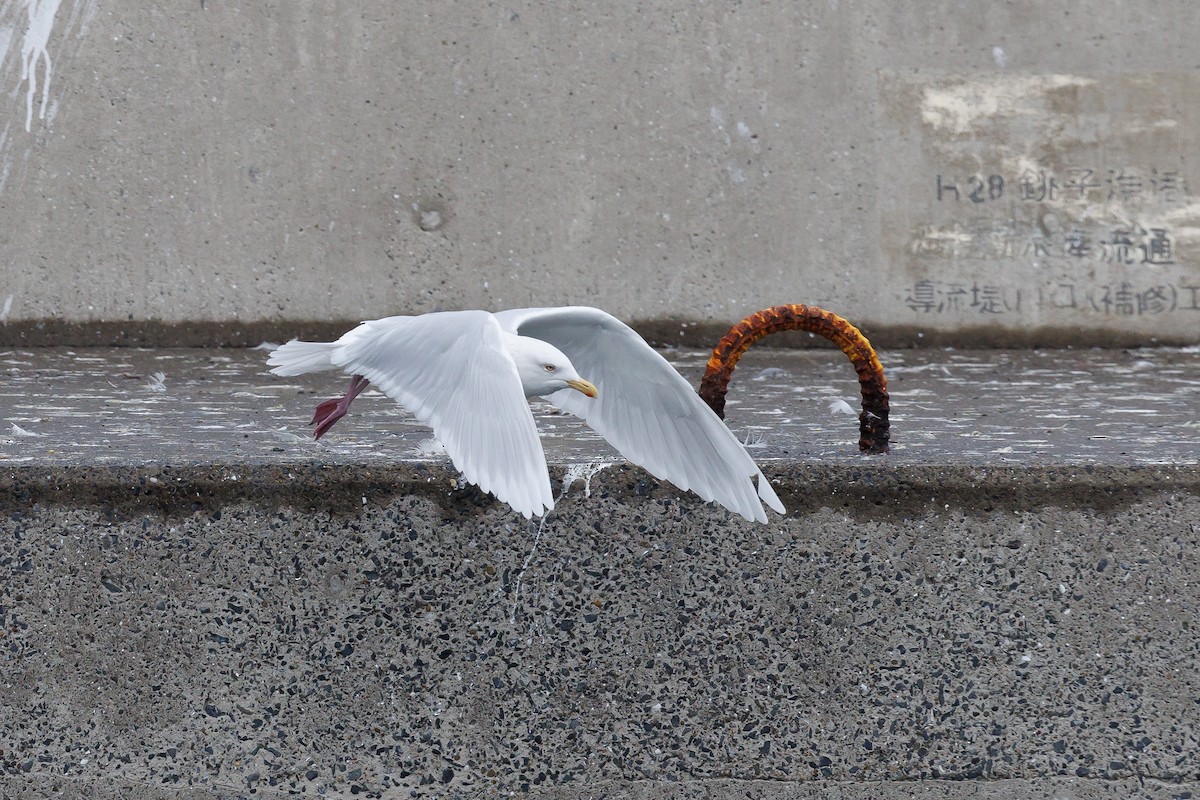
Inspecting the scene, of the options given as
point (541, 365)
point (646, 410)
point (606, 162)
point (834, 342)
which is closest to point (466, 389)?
point (541, 365)

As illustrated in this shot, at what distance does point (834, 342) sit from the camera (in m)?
1.94

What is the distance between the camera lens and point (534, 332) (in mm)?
1898

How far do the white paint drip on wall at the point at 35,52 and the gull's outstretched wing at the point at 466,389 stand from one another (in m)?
2.28

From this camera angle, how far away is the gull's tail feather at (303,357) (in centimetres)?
178

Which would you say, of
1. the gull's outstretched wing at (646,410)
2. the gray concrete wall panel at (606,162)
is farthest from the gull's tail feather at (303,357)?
the gray concrete wall panel at (606,162)

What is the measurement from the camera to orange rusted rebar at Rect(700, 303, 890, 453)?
1903mm

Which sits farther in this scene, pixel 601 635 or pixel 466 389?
pixel 601 635

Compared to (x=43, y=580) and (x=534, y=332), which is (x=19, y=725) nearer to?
(x=43, y=580)

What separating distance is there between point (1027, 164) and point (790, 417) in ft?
5.44

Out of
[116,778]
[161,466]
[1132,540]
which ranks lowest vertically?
[116,778]

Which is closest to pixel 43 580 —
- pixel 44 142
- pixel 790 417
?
pixel 790 417

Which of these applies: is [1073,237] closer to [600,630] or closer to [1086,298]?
[1086,298]

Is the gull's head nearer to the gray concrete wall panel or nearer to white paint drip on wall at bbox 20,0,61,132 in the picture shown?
the gray concrete wall panel

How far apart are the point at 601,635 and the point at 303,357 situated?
22.5 inches
